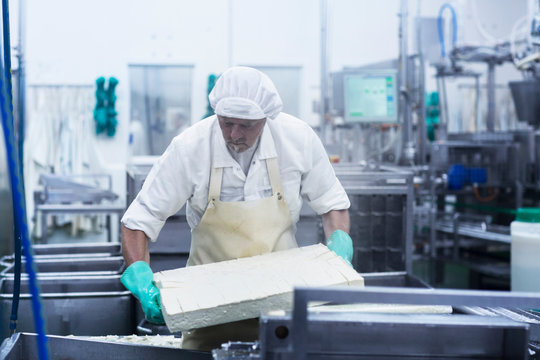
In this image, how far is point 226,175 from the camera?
1.69 metres

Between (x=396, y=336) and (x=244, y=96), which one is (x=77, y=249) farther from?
(x=396, y=336)

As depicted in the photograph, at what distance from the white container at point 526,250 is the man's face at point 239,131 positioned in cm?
153

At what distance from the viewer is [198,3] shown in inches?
236

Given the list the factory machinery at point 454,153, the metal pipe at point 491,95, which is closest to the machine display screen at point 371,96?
the factory machinery at point 454,153

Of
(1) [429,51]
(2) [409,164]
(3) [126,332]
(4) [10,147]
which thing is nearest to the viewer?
(4) [10,147]

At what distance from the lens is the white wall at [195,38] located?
5.78 metres

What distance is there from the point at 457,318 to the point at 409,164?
313 centimetres

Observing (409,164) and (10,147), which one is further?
(409,164)

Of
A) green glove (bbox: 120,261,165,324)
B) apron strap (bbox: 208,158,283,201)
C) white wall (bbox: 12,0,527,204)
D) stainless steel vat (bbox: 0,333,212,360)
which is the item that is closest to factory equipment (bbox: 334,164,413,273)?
apron strap (bbox: 208,158,283,201)

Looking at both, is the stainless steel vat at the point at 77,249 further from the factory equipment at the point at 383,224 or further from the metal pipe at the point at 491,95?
the metal pipe at the point at 491,95

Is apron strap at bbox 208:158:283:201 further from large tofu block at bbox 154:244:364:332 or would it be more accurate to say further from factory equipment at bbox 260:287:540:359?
factory equipment at bbox 260:287:540:359

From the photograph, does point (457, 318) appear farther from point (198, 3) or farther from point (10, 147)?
point (198, 3)

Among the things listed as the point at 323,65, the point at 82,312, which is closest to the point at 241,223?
the point at 82,312

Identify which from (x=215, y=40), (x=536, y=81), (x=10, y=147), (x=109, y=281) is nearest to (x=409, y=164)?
(x=536, y=81)
